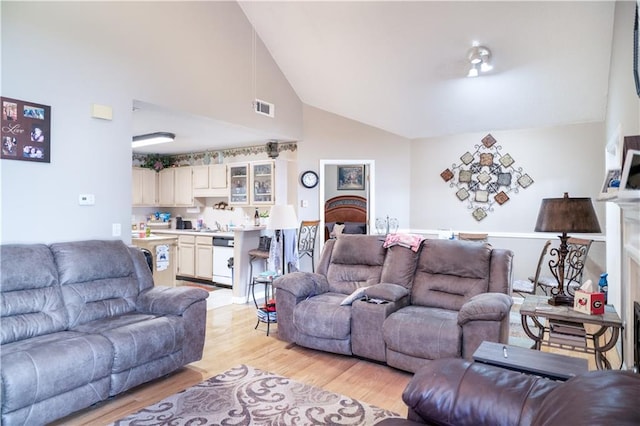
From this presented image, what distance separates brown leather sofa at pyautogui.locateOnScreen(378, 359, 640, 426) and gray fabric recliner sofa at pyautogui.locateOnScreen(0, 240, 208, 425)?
1.85 meters

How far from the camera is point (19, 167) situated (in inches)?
109

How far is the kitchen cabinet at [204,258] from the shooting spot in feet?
20.4

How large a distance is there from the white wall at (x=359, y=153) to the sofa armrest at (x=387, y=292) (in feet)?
9.10

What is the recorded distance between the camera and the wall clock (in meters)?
5.89

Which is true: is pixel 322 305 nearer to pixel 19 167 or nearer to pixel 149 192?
pixel 19 167

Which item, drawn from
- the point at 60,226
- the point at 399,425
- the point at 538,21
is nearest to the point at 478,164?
the point at 538,21

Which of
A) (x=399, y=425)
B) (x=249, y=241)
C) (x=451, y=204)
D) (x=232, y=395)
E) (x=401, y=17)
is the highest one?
(x=401, y=17)

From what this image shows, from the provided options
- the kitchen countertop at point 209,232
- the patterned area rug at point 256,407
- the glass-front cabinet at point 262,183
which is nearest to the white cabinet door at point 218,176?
the glass-front cabinet at point 262,183

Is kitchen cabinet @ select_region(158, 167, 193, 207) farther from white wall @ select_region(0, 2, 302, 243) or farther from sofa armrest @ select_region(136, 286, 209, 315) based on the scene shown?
sofa armrest @ select_region(136, 286, 209, 315)

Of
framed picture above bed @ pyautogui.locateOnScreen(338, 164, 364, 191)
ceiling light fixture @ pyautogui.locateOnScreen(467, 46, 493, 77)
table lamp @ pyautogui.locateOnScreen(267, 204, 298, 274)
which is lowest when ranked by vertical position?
table lamp @ pyautogui.locateOnScreen(267, 204, 298, 274)

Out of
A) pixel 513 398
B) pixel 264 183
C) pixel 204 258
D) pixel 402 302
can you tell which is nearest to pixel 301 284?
pixel 402 302

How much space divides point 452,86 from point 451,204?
195cm

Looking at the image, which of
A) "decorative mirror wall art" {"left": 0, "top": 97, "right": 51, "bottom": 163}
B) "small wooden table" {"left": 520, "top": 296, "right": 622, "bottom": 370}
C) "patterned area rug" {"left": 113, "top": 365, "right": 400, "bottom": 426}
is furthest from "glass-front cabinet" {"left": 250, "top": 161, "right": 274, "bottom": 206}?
"small wooden table" {"left": 520, "top": 296, "right": 622, "bottom": 370}

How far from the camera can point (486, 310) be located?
8.56 feet
